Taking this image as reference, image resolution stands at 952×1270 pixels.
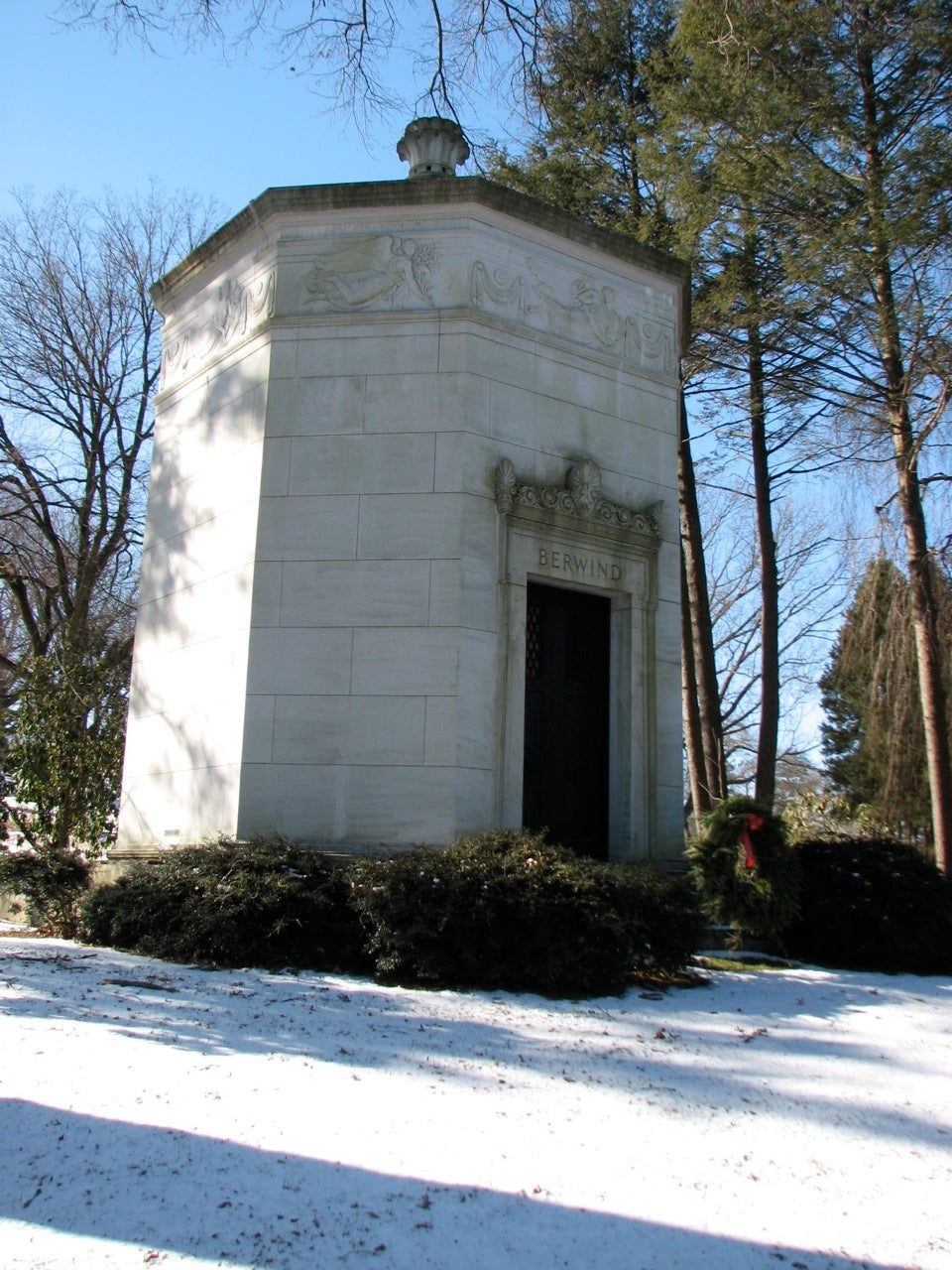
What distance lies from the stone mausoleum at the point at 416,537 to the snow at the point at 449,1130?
120 inches

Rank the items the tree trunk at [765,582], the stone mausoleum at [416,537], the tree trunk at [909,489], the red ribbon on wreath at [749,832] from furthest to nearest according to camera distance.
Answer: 1. the tree trunk at [765,582]
2. the tree trunk at [909,489]
3. the stone mausoleum at [416,537]
4. the red ribbon on wreath at [749,832]

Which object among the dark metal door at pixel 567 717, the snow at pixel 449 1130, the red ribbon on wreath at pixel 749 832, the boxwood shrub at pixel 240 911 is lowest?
the snow at pixel 449 1130

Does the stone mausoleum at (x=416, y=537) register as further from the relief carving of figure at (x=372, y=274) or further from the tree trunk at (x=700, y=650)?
the tree trunk at (x=700, y=650)

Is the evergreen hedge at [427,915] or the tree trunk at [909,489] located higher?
the tree trunk at [909,489]

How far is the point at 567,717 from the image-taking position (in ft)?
35.8

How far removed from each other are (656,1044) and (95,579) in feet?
61.1

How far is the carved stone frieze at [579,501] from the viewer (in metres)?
10.3

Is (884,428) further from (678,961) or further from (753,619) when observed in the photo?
(753,619)

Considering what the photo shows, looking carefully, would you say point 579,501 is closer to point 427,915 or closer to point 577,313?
point 577,313

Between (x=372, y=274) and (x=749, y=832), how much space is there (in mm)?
6495

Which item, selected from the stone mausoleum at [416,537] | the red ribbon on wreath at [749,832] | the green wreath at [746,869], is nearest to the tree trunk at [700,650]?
the stone mausoleum at [416,537]

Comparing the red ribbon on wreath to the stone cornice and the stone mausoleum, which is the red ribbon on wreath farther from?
the stone cornice

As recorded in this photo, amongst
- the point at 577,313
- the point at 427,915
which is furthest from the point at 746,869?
the point at 577,313

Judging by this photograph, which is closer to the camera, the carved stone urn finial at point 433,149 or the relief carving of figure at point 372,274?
the relief carving of figure at point 372,274
